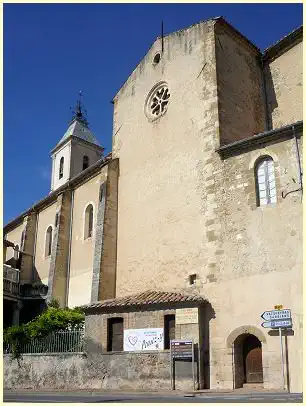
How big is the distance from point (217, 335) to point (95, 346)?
475 centimetres

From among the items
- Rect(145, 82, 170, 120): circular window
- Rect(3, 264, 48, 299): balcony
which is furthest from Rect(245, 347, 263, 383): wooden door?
Rect(3, 264, 48, 299): balcony

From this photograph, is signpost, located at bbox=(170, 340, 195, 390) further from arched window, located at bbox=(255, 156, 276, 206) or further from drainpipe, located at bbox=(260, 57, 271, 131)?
drainpipe, located at bbox=(260, 57, 271, 131)

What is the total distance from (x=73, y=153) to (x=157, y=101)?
70.9 feet

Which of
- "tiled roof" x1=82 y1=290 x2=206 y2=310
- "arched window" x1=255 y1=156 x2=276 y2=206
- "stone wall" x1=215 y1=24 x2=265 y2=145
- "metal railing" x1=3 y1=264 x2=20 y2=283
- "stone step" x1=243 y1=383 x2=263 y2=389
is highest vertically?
"stone wall" x1=215 y1=24 x2=265 y2=145

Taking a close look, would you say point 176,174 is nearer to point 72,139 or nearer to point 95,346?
point 95,346

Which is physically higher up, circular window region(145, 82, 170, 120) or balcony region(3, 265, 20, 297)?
circular window region(145, 82, 170, 120)

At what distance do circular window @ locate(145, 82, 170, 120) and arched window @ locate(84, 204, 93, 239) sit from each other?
20.9ft

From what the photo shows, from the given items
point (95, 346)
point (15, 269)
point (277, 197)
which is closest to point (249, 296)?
point (277, 197)

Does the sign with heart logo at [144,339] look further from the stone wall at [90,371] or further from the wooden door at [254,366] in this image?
the wooden door at [254,366]

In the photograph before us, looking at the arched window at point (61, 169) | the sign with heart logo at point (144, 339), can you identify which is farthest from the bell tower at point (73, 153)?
the sign with heart logo at point (144, 339)

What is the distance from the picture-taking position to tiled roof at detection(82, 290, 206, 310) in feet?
54.7

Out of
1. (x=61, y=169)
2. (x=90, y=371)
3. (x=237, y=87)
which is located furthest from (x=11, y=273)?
(x=237, y=87)

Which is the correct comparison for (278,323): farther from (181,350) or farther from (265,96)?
(265,96)

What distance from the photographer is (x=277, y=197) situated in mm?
15984
